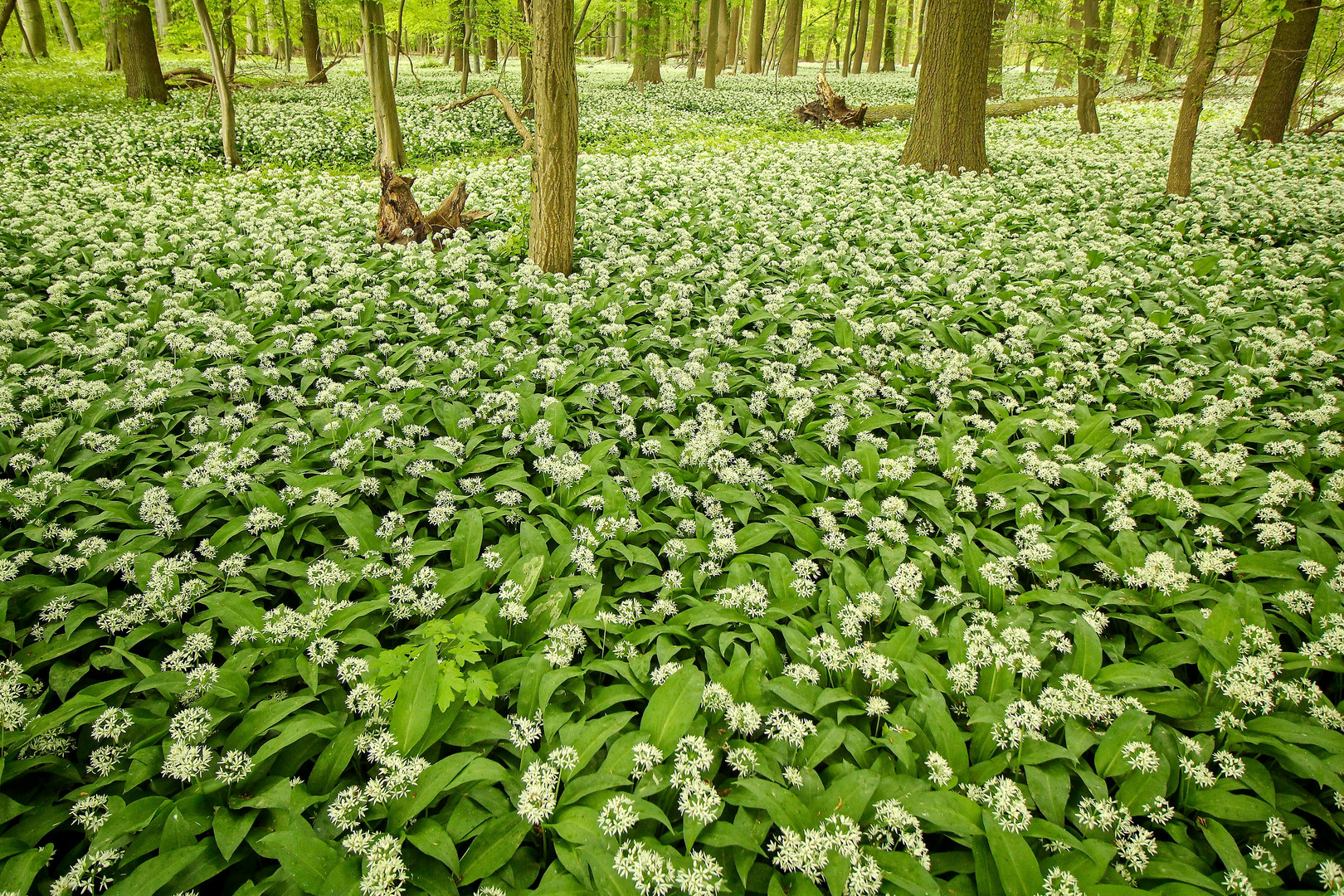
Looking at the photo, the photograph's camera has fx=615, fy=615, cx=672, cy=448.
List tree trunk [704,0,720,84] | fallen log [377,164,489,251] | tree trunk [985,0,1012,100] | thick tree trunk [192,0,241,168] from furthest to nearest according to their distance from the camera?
tree trunk [704,0,720,84]
tree trunk [985,0,1012,100]
thick tree trunk [192,0,241,168]
fallen log [377,164,489,251]

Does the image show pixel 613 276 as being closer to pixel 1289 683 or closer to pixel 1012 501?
pixel 1012 501

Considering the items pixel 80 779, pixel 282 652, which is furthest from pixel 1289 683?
pixel 80 779

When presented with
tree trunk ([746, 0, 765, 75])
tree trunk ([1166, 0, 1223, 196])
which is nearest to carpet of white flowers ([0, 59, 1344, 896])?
tree trunk ([1166, 0, 1223, 196])

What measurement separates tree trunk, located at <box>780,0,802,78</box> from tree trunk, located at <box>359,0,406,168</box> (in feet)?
70.4

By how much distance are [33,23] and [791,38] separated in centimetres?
3113

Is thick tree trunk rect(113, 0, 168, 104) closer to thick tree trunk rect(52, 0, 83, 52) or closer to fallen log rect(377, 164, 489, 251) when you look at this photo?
fallen log rect(377, 164, 489, 251)

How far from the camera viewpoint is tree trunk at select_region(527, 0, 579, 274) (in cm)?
556

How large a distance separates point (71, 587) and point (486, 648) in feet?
6.67

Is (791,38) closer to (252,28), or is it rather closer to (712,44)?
(712,44)

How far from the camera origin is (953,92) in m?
9.53

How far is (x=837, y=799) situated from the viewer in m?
2.20

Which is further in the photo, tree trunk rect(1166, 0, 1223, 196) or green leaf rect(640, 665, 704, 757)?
tree trunk rect(1166, 0, 1223, 196)

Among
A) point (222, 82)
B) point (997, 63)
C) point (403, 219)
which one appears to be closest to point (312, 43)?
point (222, 82)

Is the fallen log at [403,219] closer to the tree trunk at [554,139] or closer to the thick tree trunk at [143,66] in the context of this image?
the tree trunk at [554,139]
